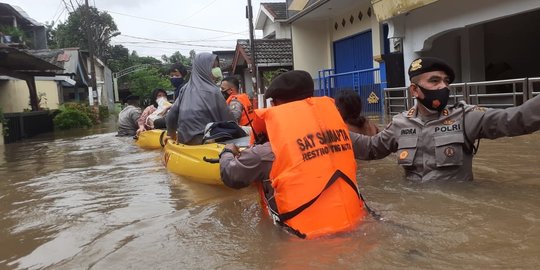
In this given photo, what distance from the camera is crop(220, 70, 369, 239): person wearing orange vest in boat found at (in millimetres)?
2887

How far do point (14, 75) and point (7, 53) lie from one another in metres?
3.53

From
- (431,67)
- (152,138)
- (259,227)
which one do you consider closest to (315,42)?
(152,138)

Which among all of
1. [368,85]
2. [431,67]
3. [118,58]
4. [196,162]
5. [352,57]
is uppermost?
[118,58]

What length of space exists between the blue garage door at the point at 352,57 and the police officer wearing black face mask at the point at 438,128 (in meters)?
11.3

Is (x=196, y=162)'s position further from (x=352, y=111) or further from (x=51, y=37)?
(x=51, y=37)

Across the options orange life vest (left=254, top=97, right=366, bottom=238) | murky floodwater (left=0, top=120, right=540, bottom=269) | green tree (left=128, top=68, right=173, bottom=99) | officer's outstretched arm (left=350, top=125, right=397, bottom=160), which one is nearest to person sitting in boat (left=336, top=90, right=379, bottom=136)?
murky floodwater (left=0, top=120, right=540, bottom=269)

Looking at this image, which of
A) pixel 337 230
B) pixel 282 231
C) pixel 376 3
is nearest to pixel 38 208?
pixel 282 231

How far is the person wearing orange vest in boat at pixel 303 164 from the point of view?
9.47 feet

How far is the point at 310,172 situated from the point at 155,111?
8.83m

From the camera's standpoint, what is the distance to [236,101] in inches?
295

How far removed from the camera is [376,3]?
10977 millimetres

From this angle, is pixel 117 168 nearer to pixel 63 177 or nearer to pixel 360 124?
pixel 63 177

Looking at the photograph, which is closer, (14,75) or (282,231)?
(282,231)

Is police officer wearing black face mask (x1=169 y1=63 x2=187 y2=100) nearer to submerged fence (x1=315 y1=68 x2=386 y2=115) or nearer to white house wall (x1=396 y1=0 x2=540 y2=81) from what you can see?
white house wall (x1=396 y1=0 x2=540 y2=81)
